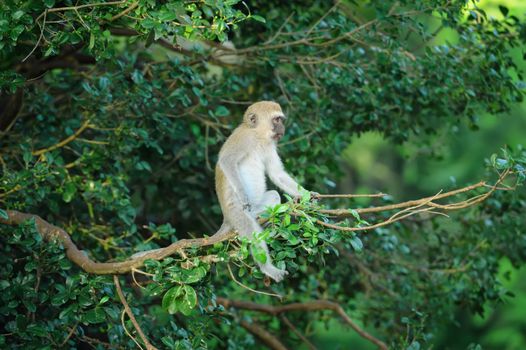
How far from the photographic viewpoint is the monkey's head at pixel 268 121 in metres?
6.74

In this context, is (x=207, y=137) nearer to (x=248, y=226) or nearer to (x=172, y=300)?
(x=248, y=226)

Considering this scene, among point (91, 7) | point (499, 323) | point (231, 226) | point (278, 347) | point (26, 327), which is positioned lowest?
point (499, 323)

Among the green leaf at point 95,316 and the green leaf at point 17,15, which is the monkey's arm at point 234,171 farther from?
the green leaf at point 17,15

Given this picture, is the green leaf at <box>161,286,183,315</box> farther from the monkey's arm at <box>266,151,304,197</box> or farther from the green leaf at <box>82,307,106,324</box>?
the monkey's arm at <box>266,151,304,197</box>

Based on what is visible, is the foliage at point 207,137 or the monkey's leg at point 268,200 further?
the monkey's leg at point 268,200

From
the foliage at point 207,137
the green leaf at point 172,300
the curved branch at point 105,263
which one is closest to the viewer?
the green leaf at point 172,300

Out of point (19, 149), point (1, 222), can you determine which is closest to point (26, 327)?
point (1, 222)

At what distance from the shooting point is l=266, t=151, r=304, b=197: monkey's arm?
683 cm

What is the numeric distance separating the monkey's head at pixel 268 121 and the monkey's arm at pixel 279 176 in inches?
8.4

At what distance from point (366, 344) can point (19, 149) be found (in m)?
10.6

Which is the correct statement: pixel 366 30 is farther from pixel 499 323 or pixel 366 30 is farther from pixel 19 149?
pixel 499 323

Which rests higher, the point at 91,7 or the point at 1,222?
the point at 91,7

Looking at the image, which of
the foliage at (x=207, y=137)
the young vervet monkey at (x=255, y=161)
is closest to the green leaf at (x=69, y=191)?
the foliage at (x=207, y=137)

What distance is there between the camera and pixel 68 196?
650 centimetres
